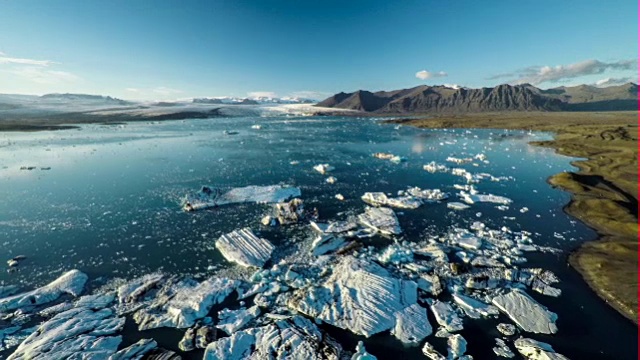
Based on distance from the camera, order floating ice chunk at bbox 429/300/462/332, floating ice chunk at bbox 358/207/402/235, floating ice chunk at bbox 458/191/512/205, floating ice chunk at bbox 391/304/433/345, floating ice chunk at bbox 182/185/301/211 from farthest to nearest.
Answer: floating ice chunk at bbox 458/191/512/205 < floating ice chunk at bbox 182/185/301/211 < floating ice chunk at bbox 358/207/402/235 < floating ice chunk at bbox 429/300/462/332 < floating ice chunk at bbox 391/304/433/345

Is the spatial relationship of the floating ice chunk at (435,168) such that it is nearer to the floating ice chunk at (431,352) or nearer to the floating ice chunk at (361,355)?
the floating ice chunk at (431,352)

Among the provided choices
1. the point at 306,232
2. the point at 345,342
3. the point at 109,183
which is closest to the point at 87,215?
the point at 109,183

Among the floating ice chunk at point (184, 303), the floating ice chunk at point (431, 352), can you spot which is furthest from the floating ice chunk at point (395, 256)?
the floating ice chunk at point (184, 303)

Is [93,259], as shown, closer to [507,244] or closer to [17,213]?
[17,213]

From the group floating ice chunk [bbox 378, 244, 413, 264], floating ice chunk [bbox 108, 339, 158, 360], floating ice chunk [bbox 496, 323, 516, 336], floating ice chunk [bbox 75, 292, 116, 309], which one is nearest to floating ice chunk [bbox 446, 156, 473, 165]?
floating ice chunk [bbox 378, 244, 413, 264]

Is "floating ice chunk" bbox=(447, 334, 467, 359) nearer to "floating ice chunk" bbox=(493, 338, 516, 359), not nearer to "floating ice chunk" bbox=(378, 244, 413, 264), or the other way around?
"floating ice chunk" bbox=(493, 338, 516, 359)

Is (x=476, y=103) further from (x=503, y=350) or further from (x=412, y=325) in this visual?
(x=412, y=325)

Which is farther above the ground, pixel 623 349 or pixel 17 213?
pixel 17 213
